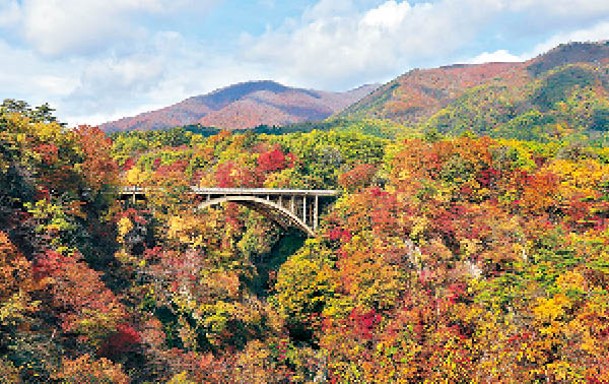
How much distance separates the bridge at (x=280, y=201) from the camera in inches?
1473

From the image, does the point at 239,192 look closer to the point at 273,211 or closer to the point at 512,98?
the point at 273,211

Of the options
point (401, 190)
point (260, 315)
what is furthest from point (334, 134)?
point (260, 315)

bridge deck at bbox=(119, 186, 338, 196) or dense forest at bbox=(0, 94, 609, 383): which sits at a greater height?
bridge deck at bbox=(119, 186, 338, 196)

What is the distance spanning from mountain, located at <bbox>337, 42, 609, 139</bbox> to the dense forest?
200 ft

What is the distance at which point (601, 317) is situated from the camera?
2506 cm

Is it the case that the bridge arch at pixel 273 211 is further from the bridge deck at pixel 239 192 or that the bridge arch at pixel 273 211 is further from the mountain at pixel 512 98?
the mountain at pixel 512 98

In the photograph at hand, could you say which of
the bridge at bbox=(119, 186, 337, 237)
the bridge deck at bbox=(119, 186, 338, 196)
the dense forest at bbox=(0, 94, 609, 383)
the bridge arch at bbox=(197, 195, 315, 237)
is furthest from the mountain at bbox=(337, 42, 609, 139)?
the bridge arch at bbox=(197, 195, 315, 237)

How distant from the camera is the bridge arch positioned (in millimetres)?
38656

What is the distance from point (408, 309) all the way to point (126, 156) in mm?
43775

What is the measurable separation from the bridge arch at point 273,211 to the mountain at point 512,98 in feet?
218

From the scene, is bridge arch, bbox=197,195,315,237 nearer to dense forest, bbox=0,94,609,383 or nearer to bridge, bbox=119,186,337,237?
bridge, bbox=119,186,337,237

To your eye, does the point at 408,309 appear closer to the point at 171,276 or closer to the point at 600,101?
the point at 171,276

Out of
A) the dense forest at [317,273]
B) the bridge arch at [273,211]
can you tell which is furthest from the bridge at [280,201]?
the dense forest at [317,273]

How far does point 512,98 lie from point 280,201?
102m
